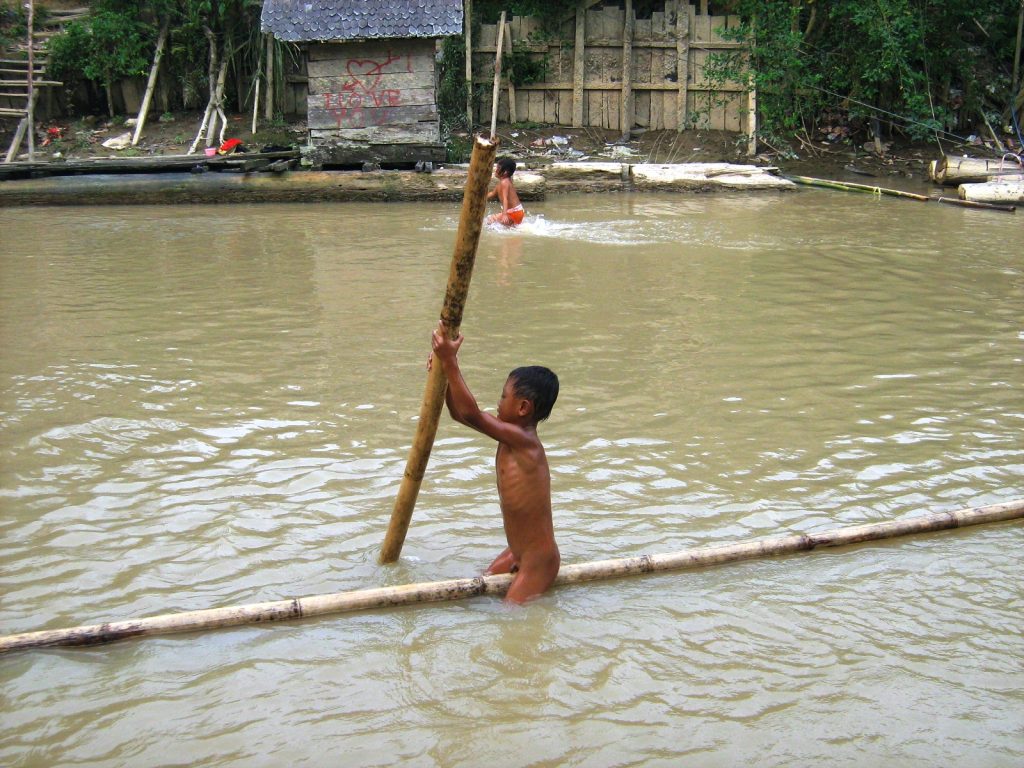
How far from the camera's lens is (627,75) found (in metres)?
16.1

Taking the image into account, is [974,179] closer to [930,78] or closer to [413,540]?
[930,78]

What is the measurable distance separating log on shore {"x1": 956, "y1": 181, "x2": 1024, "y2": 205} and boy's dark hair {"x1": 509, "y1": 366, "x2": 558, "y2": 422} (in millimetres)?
11215

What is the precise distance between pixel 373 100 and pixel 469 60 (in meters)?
3.39

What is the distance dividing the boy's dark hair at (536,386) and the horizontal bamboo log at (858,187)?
436 inches

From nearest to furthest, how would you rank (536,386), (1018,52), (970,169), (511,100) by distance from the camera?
(536,386) < (970,169) < (1018,52) < (511,100)

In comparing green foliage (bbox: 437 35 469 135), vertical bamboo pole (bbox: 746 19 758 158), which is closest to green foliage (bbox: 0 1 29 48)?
green foliage (bbox: 437 35 469 135)

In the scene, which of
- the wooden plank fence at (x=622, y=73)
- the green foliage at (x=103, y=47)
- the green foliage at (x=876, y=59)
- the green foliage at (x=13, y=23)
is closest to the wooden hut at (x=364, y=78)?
the wooden plank fence at (x=622, y=73)

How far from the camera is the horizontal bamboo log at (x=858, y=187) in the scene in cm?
1312

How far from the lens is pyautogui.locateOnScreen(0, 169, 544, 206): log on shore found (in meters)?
12.6

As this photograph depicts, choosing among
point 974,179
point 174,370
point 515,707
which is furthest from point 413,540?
point 974,179

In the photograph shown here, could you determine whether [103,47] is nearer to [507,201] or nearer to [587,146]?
[587,146]

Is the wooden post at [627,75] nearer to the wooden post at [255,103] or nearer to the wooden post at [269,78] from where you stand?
the wooden post at [269,78]

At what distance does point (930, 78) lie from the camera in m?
16.1

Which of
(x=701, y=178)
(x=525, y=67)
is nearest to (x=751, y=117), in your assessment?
(x=701, y=178)
